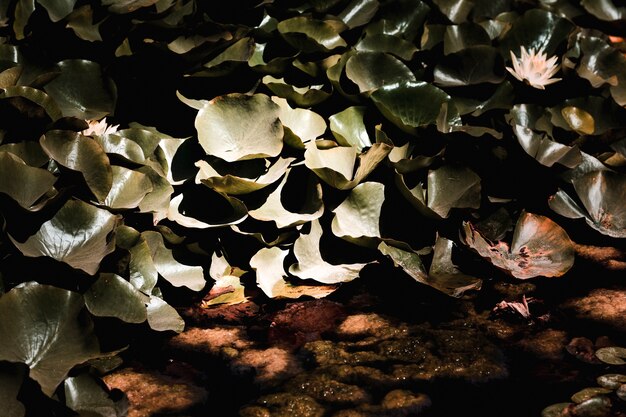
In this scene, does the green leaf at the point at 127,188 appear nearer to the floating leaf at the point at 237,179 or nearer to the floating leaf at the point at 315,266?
the floating leaf at the point at 237,179

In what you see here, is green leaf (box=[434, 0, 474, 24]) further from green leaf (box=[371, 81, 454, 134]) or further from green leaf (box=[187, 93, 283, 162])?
green leaf (box=[187, 93, 283, 162])

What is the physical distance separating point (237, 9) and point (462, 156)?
1.14 metres

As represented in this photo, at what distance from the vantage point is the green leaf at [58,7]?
265 cm

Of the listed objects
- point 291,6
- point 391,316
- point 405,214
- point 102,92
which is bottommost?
point 391,316

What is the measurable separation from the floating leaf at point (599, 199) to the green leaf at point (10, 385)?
197 centimetres

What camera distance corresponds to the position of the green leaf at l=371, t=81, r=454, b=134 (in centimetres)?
271

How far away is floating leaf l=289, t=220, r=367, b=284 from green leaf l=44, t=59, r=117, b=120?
0.91 meters

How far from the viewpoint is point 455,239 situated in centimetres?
259

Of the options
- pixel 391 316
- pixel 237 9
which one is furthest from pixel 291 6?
pixel 391 316

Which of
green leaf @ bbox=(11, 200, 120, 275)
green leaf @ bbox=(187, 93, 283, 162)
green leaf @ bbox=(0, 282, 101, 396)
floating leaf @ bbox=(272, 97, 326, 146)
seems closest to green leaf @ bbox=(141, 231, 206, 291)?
green leaf @ bbox=(11, 200, 120, 275)

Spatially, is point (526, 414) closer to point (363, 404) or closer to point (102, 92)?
point (363, 404)

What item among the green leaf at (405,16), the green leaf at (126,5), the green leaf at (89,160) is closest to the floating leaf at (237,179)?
the green leaf at (89,160)

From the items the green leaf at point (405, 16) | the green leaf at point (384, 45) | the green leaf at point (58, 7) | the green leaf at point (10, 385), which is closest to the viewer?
the green leaf at point (10, 385)

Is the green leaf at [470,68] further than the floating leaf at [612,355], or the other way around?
the green leaf at [470,68]
